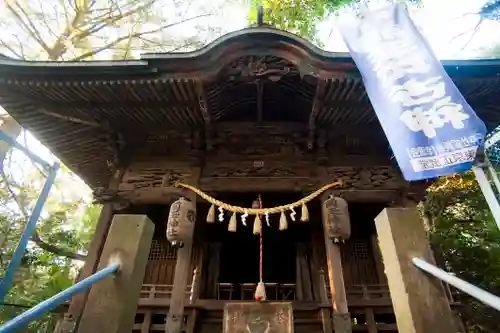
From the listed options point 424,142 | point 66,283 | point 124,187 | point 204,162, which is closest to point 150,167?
point 124,187

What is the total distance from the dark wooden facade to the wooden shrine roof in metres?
0.02

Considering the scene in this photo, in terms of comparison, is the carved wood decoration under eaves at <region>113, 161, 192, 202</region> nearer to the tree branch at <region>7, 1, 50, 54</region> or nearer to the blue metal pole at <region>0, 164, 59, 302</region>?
the blue metal pole at <region>0, 164, 59, 302</region>

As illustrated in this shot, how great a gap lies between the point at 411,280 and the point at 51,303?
117 inches

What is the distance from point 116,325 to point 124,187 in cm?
436

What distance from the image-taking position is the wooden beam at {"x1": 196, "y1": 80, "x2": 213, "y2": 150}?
605 cm

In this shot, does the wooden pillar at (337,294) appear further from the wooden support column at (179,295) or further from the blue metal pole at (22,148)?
the blue metal pole at (22,148)

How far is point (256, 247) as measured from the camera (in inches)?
384

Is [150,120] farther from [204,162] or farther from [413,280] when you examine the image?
[413,280]

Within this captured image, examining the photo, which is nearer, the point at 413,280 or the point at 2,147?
the point at 413,280

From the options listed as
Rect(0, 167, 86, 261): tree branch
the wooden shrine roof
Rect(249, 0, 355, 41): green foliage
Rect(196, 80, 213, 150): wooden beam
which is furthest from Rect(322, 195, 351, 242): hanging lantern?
Rect(0, 167, 86, 261): tree branch

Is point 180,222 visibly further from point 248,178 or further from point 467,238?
point 467,238

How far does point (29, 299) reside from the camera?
8562mm

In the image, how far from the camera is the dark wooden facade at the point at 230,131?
5.91 meters

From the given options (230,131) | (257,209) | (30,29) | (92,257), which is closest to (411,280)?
(257,209)
